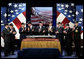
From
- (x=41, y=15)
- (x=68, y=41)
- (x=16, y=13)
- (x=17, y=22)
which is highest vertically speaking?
(x=16, y=13)

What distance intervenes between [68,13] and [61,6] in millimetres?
654

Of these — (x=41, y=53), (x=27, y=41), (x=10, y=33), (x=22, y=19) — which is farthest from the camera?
(x=22, y=19)

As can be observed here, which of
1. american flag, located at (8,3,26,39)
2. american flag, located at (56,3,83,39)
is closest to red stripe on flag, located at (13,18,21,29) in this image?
american flag, located at (8,3,26,39)

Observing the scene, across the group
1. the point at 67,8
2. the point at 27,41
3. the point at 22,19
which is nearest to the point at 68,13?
the point at 67,8

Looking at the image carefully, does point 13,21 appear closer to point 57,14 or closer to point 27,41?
point 57,14

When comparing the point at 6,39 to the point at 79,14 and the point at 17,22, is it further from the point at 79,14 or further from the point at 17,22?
the point at 79,14

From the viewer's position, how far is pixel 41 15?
A: 11.2 metres

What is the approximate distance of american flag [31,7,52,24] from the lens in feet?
36.6

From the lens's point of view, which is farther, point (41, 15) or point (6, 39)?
point (41, 15)

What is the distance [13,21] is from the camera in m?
11.3

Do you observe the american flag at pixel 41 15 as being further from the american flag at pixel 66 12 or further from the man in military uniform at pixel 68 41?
the man in military uniform at pixel 68 41

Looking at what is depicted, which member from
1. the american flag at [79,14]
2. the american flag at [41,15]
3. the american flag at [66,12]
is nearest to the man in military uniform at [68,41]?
the american flag at [79,14]

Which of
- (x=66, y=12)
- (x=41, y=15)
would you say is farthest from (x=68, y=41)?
(x=41, y=15)

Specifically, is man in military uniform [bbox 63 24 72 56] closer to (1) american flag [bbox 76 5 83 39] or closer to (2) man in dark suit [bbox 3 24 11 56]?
(1) american flag [bbox 76 5 83 39]
